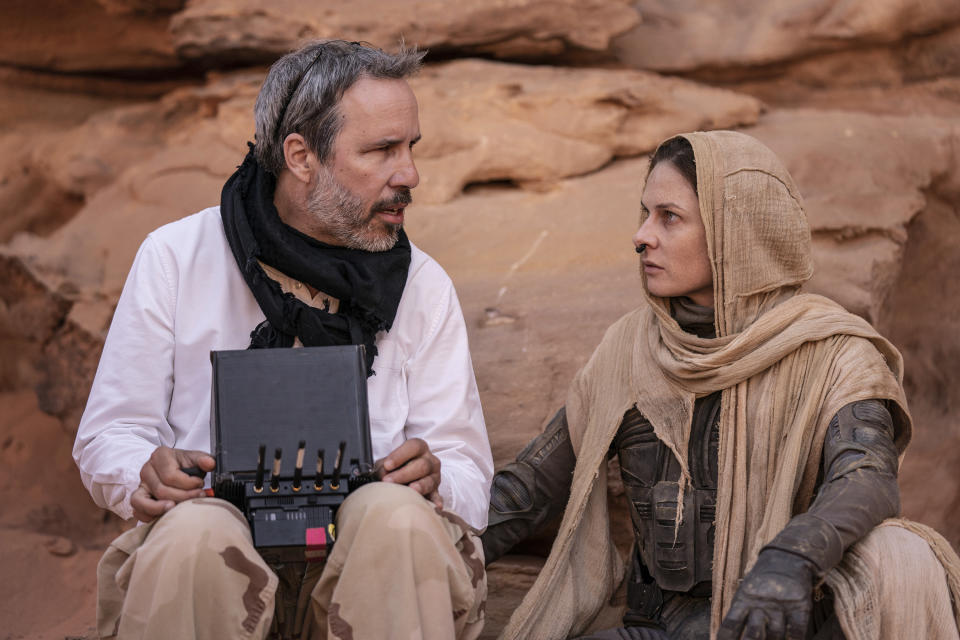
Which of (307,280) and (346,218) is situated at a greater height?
(346,218)

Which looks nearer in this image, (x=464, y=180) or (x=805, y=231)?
(x=805, y=231)

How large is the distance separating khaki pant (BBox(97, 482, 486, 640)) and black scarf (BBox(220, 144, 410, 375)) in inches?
28.1

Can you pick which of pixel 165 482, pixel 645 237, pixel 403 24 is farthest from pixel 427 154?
pixel 165 482

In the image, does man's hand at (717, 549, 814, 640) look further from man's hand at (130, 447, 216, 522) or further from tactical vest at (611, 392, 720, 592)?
man's hand at (130, 447, 216, 522)

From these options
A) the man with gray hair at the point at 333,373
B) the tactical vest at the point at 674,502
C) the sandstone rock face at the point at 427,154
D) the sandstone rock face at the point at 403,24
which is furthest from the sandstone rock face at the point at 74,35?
the tactical vest at the point at 674,502

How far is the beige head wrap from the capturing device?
3.70 m

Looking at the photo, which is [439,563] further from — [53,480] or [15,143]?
[15,143]

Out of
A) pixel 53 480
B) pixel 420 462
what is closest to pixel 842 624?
pixel 420 462

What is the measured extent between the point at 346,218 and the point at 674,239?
1069 mm

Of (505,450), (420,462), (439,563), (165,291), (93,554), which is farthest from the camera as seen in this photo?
(93,554)

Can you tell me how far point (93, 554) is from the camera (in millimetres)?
6617

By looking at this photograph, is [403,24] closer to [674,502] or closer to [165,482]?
[674,502]

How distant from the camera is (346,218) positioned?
402cm

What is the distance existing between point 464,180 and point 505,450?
2.37 m
